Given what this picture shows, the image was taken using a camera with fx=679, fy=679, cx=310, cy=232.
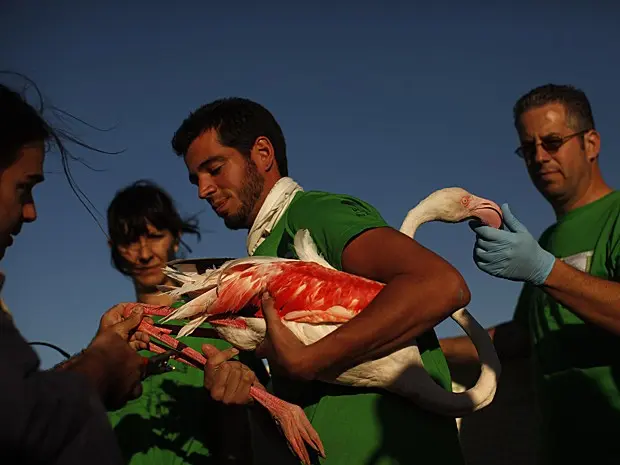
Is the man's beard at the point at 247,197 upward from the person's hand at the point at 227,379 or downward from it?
upward

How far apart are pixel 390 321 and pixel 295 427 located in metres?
0.55

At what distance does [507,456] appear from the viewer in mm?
4887

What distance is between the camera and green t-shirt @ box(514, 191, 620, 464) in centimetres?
310

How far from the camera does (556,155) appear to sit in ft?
12.2

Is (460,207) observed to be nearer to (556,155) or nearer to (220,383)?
(556,155)

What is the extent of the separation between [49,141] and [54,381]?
0.84 metres

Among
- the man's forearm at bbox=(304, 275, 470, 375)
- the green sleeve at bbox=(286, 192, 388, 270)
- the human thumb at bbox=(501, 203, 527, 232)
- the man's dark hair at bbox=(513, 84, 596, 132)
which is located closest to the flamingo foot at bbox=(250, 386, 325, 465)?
the man's forearm at bbox=(304, 275, 470, 375)

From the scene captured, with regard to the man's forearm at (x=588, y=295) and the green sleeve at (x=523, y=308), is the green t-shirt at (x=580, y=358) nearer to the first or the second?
the man's forearm at (x=588, y=295)

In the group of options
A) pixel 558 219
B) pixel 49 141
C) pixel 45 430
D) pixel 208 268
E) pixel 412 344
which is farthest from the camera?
pixel 558 219

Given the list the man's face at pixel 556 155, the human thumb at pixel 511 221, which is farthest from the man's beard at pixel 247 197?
the man's face at pixel 556 155

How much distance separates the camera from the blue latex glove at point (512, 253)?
118 inches

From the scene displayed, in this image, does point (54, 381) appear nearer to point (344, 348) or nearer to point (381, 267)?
point (344, 348)

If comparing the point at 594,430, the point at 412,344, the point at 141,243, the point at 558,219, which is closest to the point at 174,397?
the point at 141,243

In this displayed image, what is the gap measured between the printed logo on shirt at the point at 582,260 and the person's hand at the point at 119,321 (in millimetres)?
2071
